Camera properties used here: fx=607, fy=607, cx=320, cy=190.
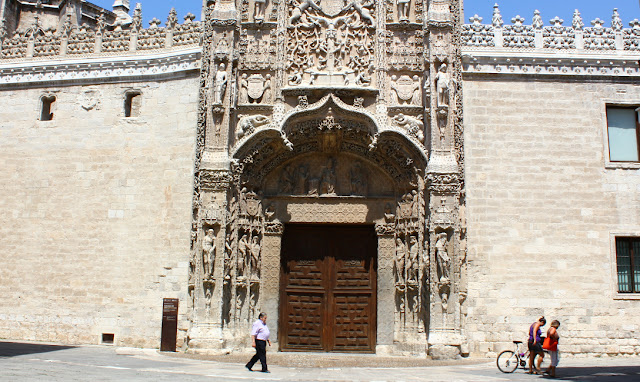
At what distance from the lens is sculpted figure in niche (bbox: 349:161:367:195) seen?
16391mm

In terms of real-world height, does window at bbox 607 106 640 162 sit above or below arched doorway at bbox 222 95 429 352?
above

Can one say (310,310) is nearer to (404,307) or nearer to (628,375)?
(404,307)

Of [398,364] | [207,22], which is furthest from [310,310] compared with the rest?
[207,22]

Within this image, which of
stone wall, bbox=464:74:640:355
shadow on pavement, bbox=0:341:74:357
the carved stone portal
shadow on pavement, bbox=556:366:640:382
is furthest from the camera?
stone wall, bbox=464:74:640:355

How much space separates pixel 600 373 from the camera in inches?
458

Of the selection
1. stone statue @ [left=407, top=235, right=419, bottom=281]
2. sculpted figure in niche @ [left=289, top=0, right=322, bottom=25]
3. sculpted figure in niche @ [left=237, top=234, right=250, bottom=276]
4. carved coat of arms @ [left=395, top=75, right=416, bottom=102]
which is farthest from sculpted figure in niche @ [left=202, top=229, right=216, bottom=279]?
sculpted figure in niche @ [left=289, top=0, right=322, bottom=25]

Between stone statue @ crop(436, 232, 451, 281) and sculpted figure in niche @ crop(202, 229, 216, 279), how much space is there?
539 centimetres

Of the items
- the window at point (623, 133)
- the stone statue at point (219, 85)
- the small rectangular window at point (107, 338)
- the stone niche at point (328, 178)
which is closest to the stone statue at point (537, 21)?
the window at point (623, 133)

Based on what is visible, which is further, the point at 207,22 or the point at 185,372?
the point at 207,22

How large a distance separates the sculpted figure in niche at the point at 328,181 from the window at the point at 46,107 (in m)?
Result: 8.25

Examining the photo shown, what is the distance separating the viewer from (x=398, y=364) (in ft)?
43.9

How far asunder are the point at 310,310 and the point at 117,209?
585cm

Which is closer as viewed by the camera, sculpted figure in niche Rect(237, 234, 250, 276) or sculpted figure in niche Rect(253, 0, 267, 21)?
sculpted figure in niche Rect(237, 234, 250, 276)

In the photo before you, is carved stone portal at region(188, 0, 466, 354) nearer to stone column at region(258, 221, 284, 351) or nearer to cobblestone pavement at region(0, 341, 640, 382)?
stone column at region(258, 221, 284, 351)
